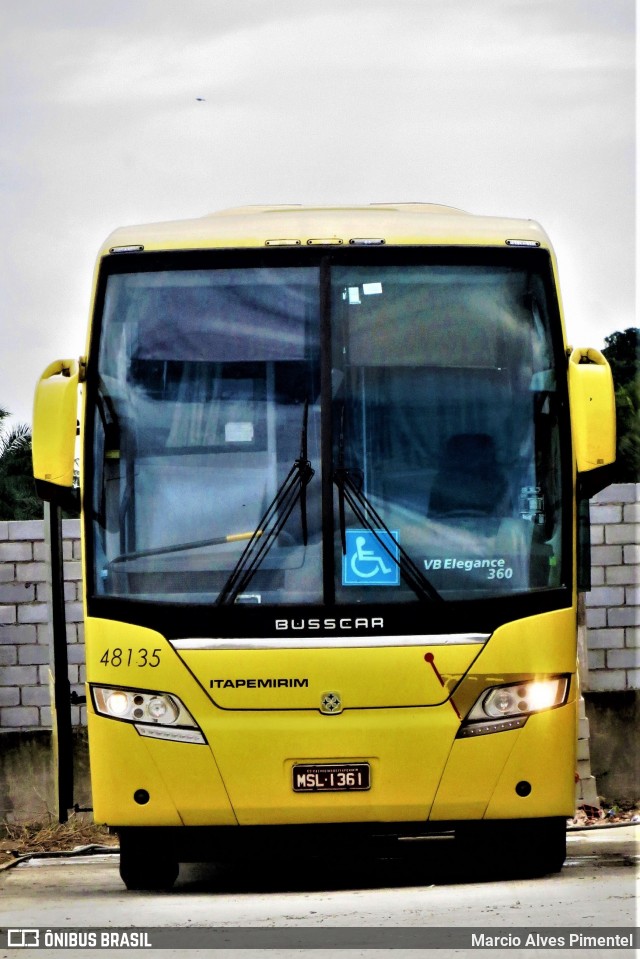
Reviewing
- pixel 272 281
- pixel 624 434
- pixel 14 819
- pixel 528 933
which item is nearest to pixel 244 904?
pixel 528 933

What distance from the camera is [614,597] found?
1218cm

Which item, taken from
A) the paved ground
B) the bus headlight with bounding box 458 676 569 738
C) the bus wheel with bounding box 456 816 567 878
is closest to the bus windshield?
the bus headlight with bounding box 458 676 569 738

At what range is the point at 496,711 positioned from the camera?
7832mm

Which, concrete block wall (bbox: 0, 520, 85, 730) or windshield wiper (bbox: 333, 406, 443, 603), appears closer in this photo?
windshield wiper (bbox: 333, 406, 443, 603)

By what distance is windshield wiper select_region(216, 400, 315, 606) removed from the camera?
781 centimetres

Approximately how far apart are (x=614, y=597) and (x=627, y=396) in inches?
917

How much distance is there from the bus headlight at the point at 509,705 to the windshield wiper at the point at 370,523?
1.79ft

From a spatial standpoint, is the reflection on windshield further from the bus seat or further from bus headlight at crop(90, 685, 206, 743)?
bus headlight at crop(90, 685, 206, 743)

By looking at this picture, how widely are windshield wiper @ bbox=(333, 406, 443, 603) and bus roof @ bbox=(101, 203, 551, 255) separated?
1159 mm

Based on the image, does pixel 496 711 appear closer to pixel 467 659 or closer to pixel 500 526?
pixel 467 659

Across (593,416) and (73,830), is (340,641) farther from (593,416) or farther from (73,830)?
(73,830)
